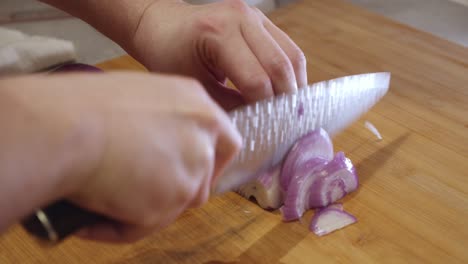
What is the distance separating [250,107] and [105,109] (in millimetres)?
346

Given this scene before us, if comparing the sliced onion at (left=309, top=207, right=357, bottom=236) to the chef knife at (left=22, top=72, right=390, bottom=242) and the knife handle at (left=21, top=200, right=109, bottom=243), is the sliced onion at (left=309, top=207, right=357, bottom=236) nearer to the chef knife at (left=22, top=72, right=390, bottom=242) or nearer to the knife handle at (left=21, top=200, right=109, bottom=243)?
the chef knife at (left=22, top=72, right=390, bottom=242)

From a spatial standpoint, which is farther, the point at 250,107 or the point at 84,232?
the point at 250,107

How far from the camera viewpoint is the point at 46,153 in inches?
15.6

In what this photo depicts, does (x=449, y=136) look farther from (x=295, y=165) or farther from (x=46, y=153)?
(x=46, y=153)

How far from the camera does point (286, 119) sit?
2.60ft

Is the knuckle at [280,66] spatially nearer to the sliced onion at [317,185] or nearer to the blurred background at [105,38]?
the sliced onion at [317,185]

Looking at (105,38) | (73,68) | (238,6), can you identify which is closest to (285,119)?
(238,6)

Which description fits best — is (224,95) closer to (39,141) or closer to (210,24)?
(210,24)

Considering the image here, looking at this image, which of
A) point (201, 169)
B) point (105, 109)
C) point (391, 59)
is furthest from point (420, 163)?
point (105, 109)

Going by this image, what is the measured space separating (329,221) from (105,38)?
4.30 ft

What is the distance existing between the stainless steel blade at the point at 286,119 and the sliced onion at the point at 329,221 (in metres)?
0.12

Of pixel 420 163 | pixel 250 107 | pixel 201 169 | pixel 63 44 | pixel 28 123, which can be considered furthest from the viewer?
pixel 63 44

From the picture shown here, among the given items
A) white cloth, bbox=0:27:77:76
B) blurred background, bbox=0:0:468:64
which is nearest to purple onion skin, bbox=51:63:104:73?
white cloth, bbox=0:27:77:76

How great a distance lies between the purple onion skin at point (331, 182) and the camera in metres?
0.86
